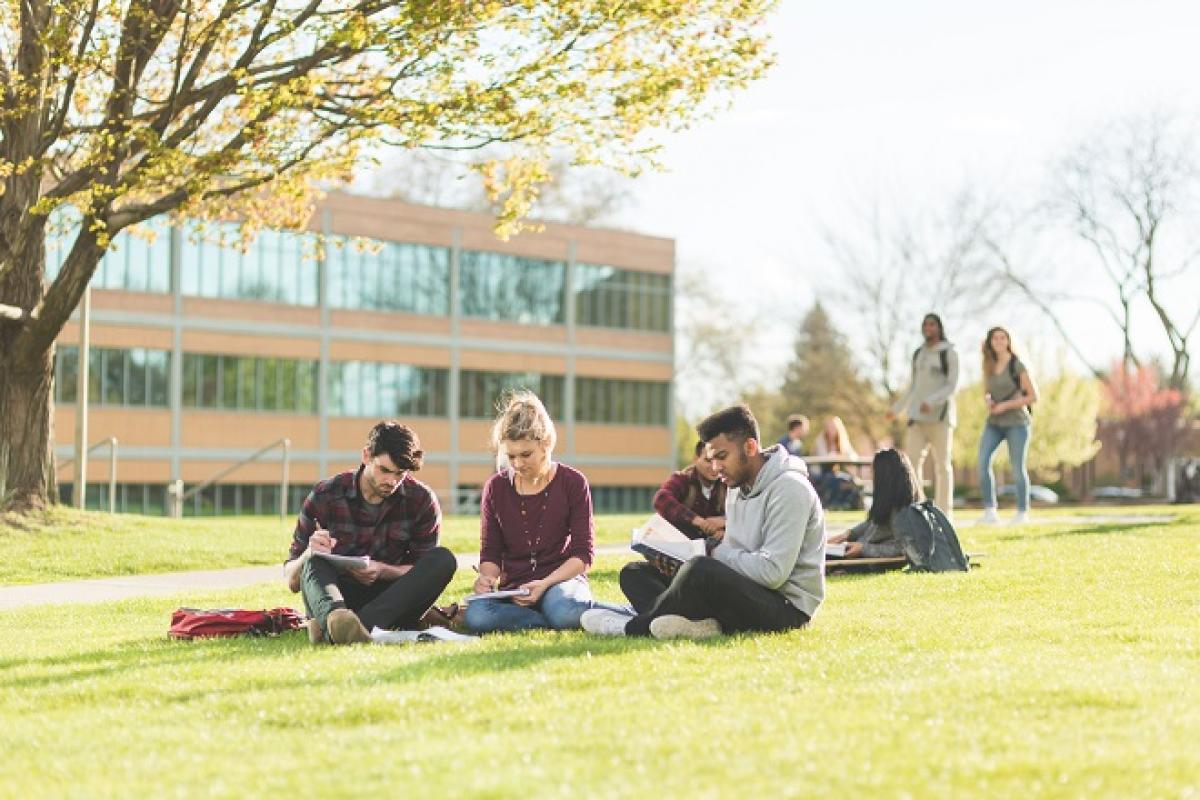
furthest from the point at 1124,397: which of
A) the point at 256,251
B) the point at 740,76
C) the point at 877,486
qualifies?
the point at 877,486

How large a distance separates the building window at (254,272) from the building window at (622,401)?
13118 mm

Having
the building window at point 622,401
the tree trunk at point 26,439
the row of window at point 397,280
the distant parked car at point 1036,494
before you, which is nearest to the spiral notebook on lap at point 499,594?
the tree trunk at point 26,439

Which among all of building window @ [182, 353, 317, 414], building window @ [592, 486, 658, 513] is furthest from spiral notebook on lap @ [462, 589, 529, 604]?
building window @ [592, 486, 658, 513]

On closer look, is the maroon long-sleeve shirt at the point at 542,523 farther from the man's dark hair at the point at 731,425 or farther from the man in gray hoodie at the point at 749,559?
the man's dark hair at the point at 731,425

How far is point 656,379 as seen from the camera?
6550cm

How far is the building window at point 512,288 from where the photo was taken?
193 feet

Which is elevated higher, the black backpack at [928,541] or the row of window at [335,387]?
the row of window at [335,387]

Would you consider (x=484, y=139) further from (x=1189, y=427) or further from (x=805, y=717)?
(x=1189, y=427)

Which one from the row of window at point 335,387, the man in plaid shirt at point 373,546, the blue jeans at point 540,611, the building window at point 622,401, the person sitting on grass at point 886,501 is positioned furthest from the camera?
the building window at point 622,401

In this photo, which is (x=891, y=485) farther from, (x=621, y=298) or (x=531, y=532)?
(x=621, y=298)

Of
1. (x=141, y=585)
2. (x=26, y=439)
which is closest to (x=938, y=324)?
(x=141, y=585)

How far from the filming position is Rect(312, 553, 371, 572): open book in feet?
27.8

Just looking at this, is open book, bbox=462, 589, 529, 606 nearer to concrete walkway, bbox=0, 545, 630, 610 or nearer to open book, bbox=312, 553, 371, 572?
open book, bbox=312, 553, 371, 572

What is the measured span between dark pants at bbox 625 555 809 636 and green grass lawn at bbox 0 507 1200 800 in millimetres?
214
